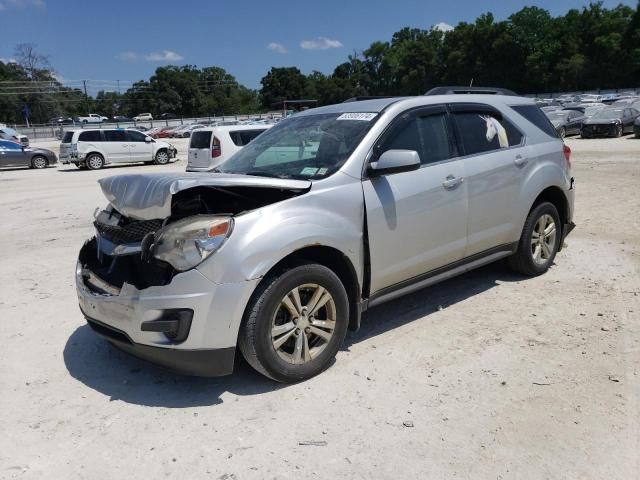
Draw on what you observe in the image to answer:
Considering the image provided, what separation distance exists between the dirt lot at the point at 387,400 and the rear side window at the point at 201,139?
10711 millimetres

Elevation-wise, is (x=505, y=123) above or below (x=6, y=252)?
above

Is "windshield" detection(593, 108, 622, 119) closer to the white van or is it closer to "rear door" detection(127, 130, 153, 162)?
the white van

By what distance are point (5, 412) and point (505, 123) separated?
15.1ft

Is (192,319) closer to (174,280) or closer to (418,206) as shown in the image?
(174,280)

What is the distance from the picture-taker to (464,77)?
354 feet

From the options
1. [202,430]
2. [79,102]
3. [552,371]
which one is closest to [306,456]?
[202,430]

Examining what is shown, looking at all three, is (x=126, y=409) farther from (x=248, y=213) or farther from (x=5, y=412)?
(x=248, y=213)

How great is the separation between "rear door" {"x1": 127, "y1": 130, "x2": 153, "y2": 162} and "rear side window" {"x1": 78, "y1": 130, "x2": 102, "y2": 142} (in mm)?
1315

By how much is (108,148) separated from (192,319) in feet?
73.0

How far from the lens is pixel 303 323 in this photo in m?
3.51

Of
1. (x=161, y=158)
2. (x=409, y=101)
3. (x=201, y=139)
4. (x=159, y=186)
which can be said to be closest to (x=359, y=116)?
(x=409, y=101)

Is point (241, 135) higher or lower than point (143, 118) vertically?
lower

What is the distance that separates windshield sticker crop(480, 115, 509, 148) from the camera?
16.1 feet

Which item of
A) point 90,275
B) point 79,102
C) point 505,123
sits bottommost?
point 90,275
